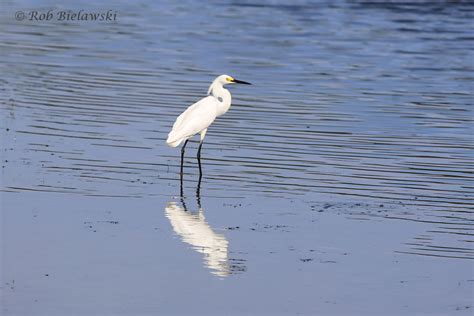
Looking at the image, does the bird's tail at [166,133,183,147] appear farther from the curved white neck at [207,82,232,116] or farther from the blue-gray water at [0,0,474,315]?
the curved white neck at [207,82,232,116]

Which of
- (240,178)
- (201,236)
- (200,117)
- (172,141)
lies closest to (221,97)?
(200,117)

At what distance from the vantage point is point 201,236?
33.7ft

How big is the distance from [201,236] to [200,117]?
418cm

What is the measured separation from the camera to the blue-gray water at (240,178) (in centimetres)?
871

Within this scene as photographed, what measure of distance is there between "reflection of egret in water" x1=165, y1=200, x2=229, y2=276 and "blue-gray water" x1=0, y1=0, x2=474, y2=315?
25 millimetres

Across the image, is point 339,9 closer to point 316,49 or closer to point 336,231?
point 316,49

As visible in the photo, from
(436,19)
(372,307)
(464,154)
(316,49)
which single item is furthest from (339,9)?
(372,307)

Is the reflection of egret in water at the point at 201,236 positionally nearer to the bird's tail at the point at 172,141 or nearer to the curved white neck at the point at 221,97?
the bird's tail at the point at 172,141

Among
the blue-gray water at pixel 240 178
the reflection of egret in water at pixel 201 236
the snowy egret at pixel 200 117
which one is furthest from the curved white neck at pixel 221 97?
the reflection of egret in water at pixel 201 236

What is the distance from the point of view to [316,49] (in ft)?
81.7

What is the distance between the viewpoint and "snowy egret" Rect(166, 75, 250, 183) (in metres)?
13.8

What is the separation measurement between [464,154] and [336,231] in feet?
14.7

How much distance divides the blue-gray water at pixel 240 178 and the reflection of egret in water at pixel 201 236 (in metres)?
0.03

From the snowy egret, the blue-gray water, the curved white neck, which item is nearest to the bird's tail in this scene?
the snowy egret
